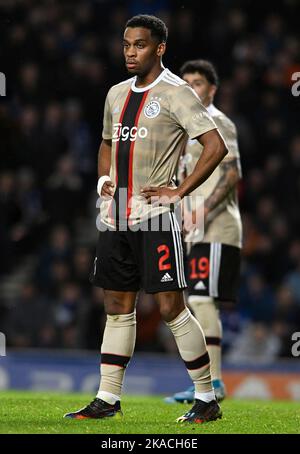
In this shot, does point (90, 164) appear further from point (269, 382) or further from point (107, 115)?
point (107, 115)

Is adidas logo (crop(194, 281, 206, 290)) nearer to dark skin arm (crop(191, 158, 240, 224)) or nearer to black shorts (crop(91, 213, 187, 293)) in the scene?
dark skin arm (crop(191, 158, 240, 224))

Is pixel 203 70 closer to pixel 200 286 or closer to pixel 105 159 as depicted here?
pixel 200 286

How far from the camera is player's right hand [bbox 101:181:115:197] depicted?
21.0ft

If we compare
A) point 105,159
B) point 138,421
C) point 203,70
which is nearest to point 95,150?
point 203,70

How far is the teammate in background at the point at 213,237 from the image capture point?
8047 millimetres

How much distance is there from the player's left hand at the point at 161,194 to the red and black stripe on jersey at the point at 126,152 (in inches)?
5.7

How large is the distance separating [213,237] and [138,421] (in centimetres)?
216

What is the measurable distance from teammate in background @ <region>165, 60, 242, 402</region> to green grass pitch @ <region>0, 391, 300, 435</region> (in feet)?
2.24

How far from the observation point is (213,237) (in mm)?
8117

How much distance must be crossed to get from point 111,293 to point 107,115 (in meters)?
1.05
